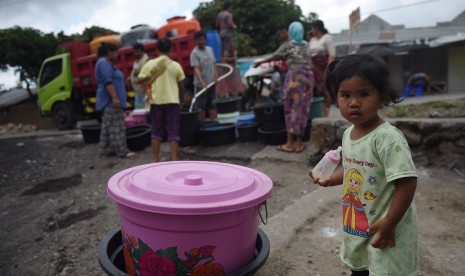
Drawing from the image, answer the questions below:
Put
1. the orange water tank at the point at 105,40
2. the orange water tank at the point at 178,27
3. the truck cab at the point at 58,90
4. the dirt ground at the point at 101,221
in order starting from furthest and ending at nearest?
the truck cab at the point at 58,90 → the orange water tank at the point at 105,40 → the orange water tank at the point at 178,27 → the dirt ground at the point at 101,221

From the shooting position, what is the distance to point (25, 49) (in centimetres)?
1645

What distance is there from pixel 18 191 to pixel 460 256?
16.6ft

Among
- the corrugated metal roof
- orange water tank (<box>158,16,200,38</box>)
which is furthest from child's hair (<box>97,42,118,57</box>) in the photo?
the corrugated metal roof

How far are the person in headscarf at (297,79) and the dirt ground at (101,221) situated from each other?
59cm

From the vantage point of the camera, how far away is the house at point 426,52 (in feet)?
55.9

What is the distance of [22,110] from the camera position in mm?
15734

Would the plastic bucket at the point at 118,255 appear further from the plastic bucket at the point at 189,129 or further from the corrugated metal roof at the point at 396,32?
the corrugated metal roof at the point at 396,32

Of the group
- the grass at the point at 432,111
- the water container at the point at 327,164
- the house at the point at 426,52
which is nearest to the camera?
the water container at the point at 327,164

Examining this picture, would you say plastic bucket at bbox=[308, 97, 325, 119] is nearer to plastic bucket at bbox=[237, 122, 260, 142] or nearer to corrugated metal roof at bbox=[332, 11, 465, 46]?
plastic bucket at bbox=[237, 122, 260, 142]

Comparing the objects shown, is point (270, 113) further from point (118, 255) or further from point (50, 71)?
point (50, 71)

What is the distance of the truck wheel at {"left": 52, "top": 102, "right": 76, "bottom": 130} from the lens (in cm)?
1016

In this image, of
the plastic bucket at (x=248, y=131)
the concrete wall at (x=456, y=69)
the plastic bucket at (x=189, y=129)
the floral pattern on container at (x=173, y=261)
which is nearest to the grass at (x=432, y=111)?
the plastic bucket at (x=248, y=131)

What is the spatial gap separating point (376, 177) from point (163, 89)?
3.73m

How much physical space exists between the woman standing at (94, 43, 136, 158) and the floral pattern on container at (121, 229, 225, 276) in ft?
14.4
